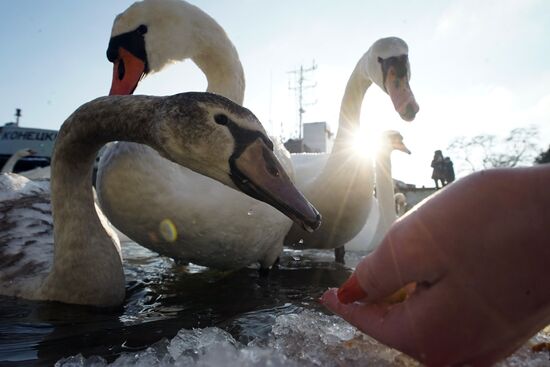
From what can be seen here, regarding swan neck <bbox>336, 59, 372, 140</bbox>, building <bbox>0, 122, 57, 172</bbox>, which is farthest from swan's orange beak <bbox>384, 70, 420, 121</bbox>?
building <bbox>0, 122, 57, 172</bbox>

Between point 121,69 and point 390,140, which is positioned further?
point 390,140

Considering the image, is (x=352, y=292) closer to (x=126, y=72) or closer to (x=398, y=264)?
(x=398, y=264)

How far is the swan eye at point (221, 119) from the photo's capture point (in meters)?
1.86

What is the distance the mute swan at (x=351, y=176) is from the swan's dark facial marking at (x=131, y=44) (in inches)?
74.4

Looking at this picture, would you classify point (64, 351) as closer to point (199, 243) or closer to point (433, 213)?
point (199, 243)

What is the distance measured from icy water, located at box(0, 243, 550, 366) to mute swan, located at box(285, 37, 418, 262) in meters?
0.81

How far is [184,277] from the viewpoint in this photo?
3.67m

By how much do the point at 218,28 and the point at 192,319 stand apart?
9.05 ft

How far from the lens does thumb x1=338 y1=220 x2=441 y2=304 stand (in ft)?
3.10

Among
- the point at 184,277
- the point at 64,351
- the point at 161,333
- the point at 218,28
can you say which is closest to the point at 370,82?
the point at 218,28

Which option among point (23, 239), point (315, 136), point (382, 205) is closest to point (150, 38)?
point (23, 239)

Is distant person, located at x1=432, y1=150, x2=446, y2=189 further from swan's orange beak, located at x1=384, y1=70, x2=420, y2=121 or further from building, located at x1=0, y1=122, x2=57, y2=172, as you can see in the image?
building, located at x1=0, y1=122, x2=57, y2=172

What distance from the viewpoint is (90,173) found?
263 centimetres

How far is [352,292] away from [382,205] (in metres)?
5.80
